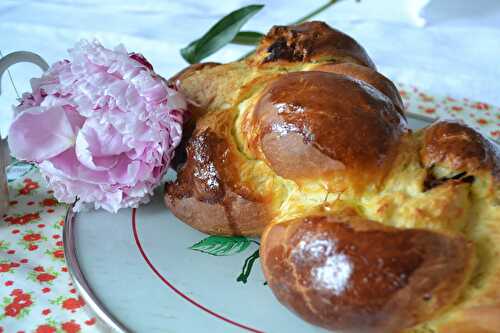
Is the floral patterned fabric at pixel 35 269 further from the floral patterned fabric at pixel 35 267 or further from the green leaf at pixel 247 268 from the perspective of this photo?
the green leaf at pixel 247 268

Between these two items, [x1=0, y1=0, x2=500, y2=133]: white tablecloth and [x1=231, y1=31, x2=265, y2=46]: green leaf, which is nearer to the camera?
[x1=231, y1=31, x2=265, y2=46]: green leaf

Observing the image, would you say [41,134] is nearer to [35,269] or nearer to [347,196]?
[35,269]

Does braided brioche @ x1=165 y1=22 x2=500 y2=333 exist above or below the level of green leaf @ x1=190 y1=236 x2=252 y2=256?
above


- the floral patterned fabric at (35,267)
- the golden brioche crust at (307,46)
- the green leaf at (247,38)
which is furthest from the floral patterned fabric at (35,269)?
the green leaf at (247,38)

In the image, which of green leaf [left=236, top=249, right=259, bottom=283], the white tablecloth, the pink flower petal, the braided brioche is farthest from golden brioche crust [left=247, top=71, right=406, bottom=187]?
the white tablecloth

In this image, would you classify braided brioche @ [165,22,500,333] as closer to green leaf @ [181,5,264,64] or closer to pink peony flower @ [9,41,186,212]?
pink peony flower @ [9,41,186,212]

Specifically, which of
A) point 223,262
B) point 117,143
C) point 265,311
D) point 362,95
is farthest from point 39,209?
point 362,95
